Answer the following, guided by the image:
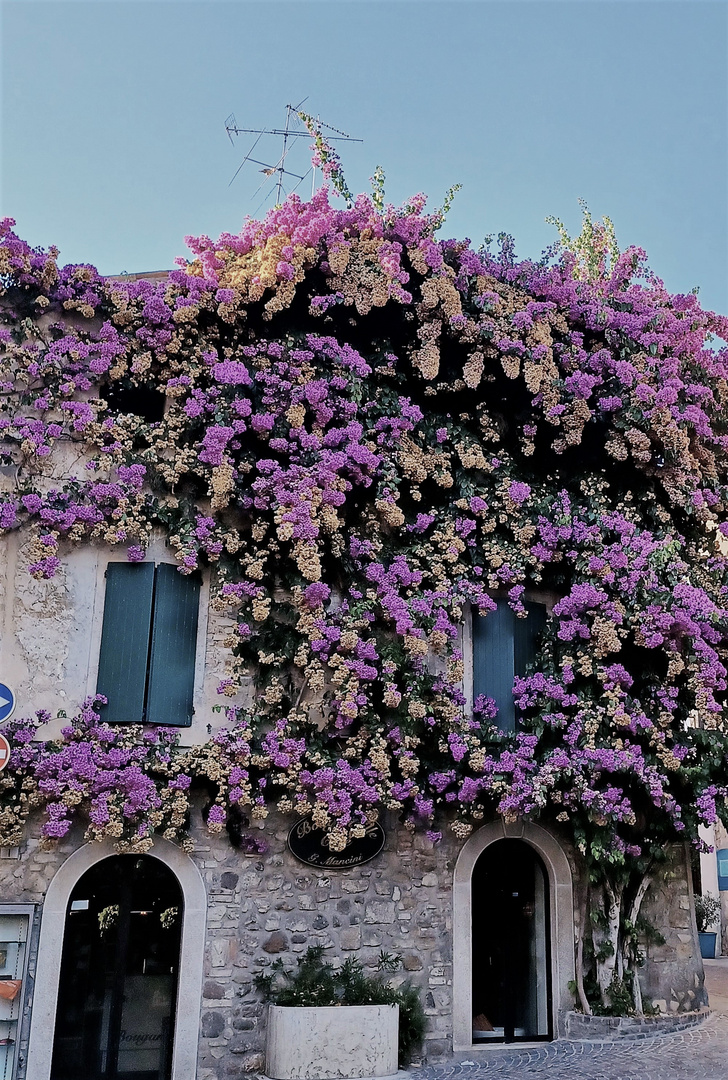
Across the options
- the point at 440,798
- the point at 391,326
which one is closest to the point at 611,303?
the point at 391,326

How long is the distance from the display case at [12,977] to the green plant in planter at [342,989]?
2.13 m

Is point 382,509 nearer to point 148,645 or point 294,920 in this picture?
point 148,645

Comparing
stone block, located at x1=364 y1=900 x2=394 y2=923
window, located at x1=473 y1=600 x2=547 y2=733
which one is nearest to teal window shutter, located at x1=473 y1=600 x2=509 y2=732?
window, located at x1=473 y1=600 x2=547 y2=733

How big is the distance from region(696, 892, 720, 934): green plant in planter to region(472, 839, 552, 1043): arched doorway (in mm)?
9468

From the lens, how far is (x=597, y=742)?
9.70 metres

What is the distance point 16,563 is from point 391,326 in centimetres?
489

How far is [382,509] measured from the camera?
399 inches

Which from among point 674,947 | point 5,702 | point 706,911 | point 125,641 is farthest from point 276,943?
point 706,911

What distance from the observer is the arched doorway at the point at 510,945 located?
10.2 meters

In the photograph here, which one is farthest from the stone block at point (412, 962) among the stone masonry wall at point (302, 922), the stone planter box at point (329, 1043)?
the stone planter box at point (329, 1043)

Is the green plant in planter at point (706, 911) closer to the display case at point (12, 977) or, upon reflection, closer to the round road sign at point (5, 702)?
the display case at point (12, 977)

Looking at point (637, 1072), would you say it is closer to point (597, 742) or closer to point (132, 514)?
point (597, 742)

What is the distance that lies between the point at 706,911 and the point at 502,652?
444 inches

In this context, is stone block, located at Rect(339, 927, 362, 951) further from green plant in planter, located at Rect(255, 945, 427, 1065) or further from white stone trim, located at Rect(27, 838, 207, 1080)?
white stone trim, located at Rect(27, 838, 207, 1080)
